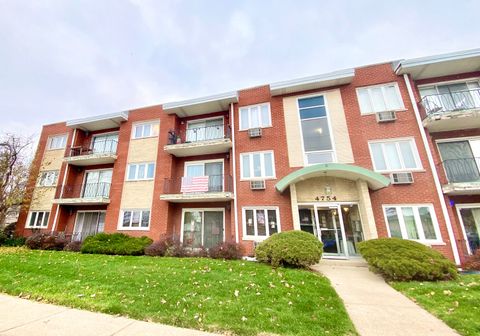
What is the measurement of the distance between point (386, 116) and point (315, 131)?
387 cm

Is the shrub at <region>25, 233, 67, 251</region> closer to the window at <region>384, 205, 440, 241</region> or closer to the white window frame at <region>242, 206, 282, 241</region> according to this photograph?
the white window frame at <region>242, 206, 282, 241</region>

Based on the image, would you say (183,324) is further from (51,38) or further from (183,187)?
(51,38)

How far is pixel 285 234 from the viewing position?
852cm

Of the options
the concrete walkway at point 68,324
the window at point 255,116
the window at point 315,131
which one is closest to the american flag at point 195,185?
the window at point 255,116

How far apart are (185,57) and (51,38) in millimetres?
→ 10830

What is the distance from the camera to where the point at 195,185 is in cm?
1282

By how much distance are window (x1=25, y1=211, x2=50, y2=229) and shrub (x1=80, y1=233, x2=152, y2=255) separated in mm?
7171

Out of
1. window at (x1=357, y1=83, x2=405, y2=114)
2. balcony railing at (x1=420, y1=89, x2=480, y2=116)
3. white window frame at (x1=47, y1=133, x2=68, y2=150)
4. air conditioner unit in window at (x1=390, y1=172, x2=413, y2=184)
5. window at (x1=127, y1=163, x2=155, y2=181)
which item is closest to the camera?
air conditioner unit in window at (x1=390, y1=172, x2=413, y2=184)

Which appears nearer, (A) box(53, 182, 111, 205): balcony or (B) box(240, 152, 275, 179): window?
(B) box(240, 152, 275, 179): window

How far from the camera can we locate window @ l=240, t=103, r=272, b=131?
43.3 feet

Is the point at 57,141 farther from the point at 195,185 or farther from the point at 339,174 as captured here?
the point at 339,174

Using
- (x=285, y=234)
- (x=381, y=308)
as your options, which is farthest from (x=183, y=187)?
(x=381, y=308)

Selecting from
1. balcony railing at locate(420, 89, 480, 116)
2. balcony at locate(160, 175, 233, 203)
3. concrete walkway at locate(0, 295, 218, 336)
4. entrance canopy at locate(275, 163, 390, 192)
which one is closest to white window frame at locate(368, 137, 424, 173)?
entrance canopy at locate(275, 163, 390, 192)

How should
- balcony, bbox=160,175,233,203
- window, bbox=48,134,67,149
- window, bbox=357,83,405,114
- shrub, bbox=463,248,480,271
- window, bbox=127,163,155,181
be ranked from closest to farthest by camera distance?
shrub, bbox=463,248,480,271 → window, bbox=357,83,405,114 → balcony, bbox=160,175,233,203 → window, bbox=127,163,155,181 → window, bbox=48,134,67,149
